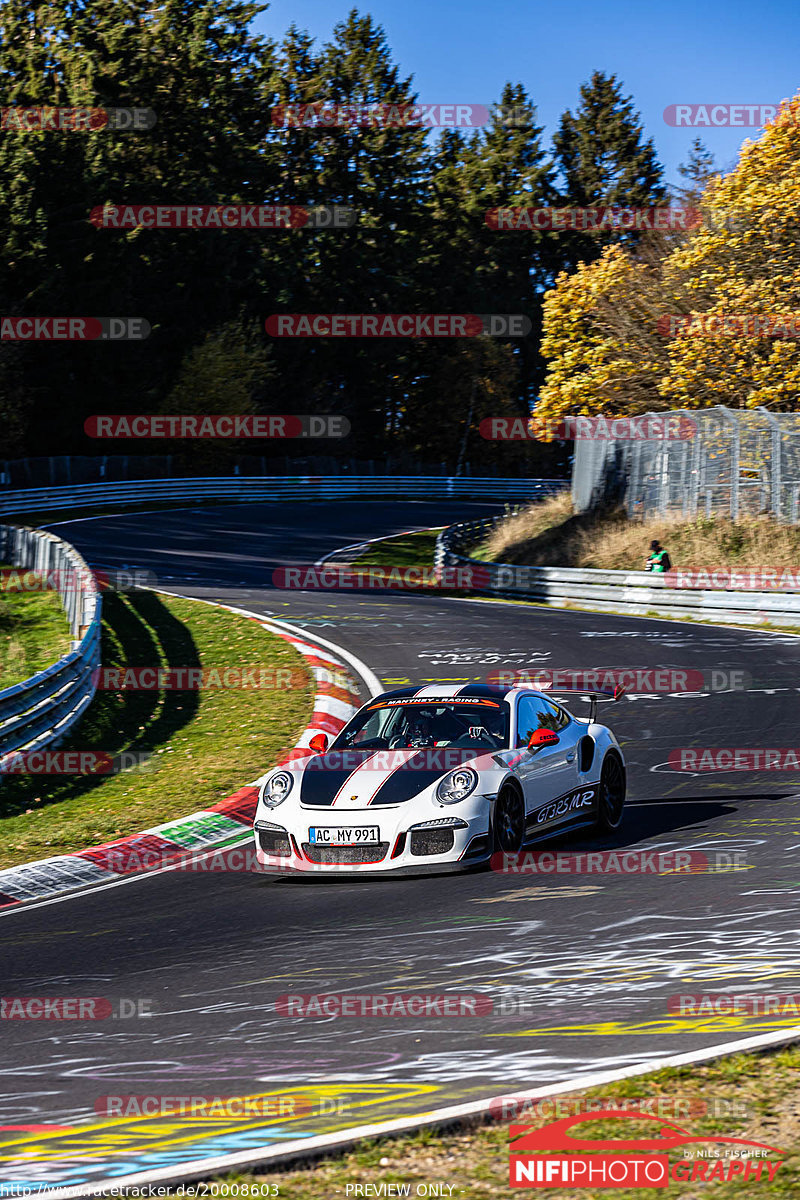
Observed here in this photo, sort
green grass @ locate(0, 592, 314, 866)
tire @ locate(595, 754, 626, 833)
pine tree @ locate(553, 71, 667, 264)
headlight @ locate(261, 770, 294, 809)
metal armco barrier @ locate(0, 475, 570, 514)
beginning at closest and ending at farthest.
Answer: headlight @ locate(261, 770, 294, 809) → tire @ locate(595, 754, 626, 833) → green grass @ locate(0, 592, 314, 866) → metal armco barrier @ locate(0, 475, 570, 514) → pine tree @ locate(553, 71, 667, 264)

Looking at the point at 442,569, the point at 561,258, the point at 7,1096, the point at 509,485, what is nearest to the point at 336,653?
the point at 442,569

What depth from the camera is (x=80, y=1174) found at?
460 cm

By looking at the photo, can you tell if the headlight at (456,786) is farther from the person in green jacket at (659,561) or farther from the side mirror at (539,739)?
the person in green jacket at (659,561)

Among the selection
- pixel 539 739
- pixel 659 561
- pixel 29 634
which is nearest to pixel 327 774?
pixel 539 739

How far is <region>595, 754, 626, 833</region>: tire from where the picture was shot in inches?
441

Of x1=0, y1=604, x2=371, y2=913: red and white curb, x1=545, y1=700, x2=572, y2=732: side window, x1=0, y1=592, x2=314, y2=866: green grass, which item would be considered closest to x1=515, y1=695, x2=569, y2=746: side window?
x1=545, y1=700, x2=572, y2=732: side window

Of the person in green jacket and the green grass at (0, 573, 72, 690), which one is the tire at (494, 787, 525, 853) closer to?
the green grass at (0, 573, 72, 690)

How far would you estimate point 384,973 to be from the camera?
23.2ft

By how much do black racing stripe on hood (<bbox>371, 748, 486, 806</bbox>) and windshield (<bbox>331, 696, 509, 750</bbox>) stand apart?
24cm

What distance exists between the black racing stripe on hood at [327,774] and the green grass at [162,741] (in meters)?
2.47

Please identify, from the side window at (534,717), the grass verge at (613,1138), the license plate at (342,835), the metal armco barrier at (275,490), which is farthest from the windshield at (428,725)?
the metal armco barrier at (275,490)

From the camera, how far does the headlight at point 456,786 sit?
966 cm

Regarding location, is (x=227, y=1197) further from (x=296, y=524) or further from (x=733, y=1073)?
(x=296, y=524)

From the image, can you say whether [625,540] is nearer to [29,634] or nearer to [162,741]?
[29,634]
